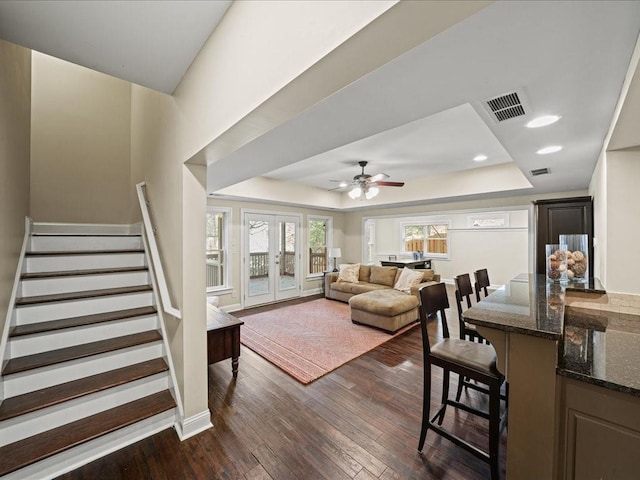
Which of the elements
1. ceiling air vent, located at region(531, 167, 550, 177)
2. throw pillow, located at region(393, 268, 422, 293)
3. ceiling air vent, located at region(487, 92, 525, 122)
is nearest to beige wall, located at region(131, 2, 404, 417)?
ceiling air vent, located at region(487, 92, 525, 122)

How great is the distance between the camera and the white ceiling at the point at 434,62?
3.29ft

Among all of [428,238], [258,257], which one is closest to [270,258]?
[258,257]

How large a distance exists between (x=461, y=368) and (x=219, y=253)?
5031mm

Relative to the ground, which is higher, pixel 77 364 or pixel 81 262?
pixel 81 262

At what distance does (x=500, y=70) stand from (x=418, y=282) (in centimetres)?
437

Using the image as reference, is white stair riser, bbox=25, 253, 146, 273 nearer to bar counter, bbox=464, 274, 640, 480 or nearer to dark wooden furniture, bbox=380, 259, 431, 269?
bar counter, bbox=464, 274, 640, 480

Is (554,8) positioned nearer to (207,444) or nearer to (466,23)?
(466,23)

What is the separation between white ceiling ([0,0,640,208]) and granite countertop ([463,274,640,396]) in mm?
1210

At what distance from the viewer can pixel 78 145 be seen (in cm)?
359

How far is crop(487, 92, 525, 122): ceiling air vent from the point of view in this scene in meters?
1.57

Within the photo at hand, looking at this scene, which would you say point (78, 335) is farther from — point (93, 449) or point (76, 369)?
point (93, 449)

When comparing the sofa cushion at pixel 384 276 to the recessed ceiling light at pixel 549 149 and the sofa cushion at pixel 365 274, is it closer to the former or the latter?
the sofa cushion at pixel 365 274

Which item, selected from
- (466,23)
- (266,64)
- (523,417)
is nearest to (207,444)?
(523,417)

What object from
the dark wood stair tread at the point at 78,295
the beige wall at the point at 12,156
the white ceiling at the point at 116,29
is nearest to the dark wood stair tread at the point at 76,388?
the beige wall at the point at 12,156
